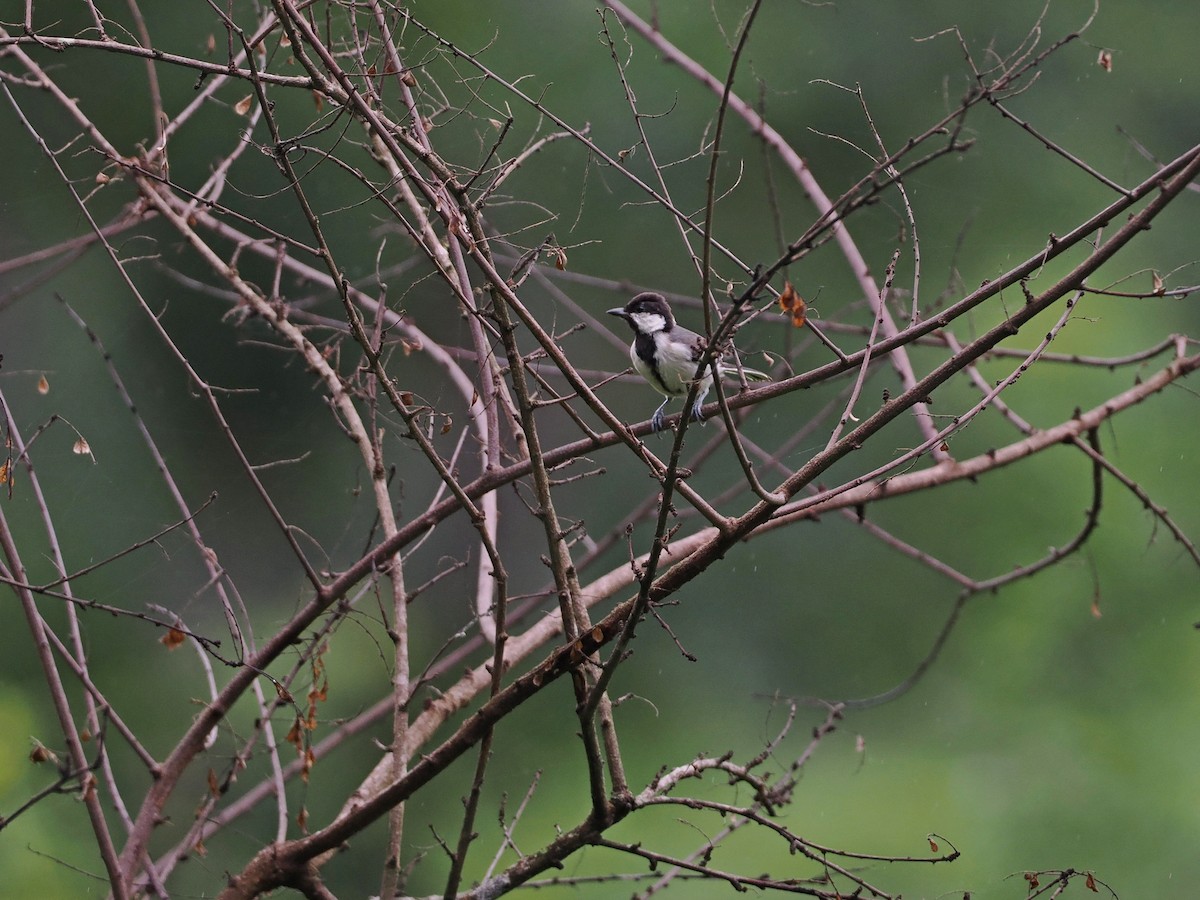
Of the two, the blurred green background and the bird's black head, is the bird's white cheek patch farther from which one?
the blurred green background

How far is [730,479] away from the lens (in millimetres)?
4645

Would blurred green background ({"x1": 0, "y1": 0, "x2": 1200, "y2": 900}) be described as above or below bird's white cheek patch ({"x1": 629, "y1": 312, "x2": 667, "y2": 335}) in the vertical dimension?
above

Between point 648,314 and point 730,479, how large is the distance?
93.4 inches

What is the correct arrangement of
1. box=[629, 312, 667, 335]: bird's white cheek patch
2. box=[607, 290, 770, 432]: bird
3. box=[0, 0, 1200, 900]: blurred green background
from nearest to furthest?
box=[607, 290, 770, 432]: bird
box=[629, 312, 667, 335]: bird's white cheek patch
box=[0, 0, 1200, 900]: blurred green background

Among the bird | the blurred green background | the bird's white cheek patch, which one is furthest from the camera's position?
the blurred green background

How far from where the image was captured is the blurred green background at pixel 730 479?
3947mm

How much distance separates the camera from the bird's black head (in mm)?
2279

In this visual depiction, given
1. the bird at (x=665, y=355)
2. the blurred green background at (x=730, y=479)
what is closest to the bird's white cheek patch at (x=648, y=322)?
the bird at (x=665, y=355)

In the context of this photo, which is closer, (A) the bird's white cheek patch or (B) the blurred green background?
(A) the bird's white cheek patch

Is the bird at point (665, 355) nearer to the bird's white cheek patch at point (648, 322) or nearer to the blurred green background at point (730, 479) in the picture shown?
the bird's white cheek patch at point (648, 322)

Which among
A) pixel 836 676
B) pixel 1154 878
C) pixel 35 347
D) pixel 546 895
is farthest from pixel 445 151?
pixel 1154 878

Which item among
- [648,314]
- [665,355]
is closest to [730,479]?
[648,314]

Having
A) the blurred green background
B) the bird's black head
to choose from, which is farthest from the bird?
the blurred green background

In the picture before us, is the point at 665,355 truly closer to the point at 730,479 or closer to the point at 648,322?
the point at 648,322
